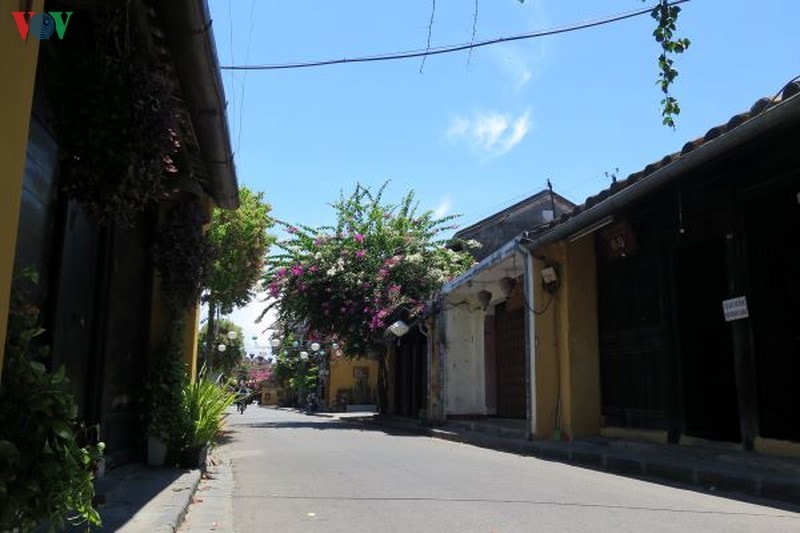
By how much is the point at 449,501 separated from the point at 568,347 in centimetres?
651

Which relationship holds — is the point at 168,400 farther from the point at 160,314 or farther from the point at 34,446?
the point at 34,446

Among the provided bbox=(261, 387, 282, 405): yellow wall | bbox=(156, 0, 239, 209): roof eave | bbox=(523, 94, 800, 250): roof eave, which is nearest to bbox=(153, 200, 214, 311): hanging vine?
bbox=(156, 0, 239, 209): roof eave

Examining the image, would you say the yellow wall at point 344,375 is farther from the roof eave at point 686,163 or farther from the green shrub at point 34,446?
the green shrub at point 34,446

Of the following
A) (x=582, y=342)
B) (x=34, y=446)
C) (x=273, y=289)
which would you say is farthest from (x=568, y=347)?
(x=273, y=289)

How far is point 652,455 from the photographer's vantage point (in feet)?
32.6

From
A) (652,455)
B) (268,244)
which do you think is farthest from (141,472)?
(268,244)

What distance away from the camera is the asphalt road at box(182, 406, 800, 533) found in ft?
19.2

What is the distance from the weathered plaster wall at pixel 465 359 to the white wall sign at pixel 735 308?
10.3 metres

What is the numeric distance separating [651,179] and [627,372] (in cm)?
414

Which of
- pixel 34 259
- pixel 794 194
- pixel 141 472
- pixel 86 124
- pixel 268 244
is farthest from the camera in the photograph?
pixel 268 244

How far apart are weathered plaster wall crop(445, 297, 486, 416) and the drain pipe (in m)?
5.99

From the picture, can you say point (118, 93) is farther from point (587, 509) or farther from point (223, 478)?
point (223, 478)

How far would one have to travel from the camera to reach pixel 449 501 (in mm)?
7008

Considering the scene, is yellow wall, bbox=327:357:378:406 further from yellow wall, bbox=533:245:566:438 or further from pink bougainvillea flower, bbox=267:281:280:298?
yellow wall, bbox=533:245:566:438
